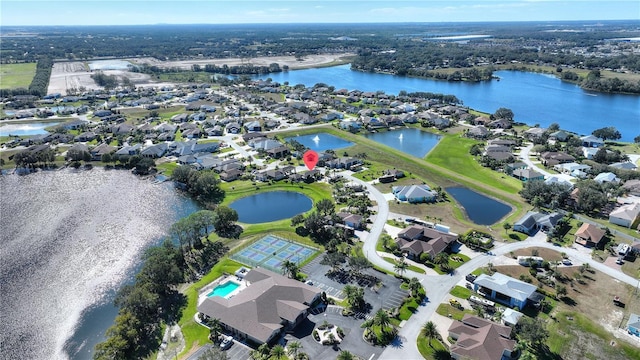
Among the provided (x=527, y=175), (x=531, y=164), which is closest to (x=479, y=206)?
(x=527, y=175)

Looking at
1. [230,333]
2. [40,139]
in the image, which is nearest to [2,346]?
[230,333]

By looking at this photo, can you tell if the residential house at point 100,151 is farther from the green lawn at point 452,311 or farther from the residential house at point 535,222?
the residential house at point 535,222

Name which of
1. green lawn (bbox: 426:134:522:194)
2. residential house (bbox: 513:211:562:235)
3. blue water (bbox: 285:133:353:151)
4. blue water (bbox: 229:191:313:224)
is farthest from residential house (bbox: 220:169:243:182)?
residential house (bbox: 513:211:562:235)

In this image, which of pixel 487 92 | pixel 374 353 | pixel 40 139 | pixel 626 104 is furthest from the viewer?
pixel 487 92

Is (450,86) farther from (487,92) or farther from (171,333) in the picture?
(171,333)

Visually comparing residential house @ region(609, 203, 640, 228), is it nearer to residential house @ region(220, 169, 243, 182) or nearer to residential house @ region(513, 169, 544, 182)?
residential house @ region(513, 169, 544, 182)

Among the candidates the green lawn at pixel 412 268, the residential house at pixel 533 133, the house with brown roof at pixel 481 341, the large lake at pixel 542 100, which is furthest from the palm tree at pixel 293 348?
the large lake at pixel 542 100
